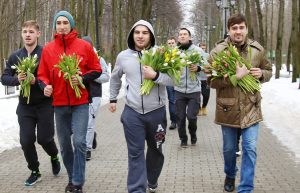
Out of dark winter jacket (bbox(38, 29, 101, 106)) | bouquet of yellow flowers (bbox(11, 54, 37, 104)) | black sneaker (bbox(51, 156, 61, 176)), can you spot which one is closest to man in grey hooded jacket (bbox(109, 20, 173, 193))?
dark winter jacket (bbox(38, 29, 101, 106))

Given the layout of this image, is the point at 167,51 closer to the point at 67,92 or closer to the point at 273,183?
the point at 67,92

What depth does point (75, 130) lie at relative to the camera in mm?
5867

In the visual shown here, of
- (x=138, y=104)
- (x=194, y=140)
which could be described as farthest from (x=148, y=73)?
(x=194, y=140)

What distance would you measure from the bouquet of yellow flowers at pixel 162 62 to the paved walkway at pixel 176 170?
1.48 m

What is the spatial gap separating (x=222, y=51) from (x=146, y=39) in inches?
35.2

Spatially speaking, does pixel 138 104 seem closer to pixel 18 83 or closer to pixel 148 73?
pixel 148 73

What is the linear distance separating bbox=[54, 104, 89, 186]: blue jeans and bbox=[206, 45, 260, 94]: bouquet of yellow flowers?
1658 millimetres

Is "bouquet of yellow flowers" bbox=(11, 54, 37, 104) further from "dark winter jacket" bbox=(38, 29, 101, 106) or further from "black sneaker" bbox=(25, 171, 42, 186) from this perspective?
"black sneaker" bbox=(25, 171, 42, 186)

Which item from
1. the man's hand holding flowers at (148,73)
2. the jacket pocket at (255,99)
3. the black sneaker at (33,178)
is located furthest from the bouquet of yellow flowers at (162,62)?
the black sneaker at (33,178)

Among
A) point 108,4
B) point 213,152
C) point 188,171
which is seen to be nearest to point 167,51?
point 188,171

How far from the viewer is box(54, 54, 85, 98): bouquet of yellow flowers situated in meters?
5.64

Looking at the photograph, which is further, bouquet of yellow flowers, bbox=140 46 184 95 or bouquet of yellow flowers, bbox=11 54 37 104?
bouquet of yellow flowers, bbox=11 54 37 104

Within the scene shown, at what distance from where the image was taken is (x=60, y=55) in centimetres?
587

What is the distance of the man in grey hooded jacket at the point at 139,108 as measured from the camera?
564 centimetres
